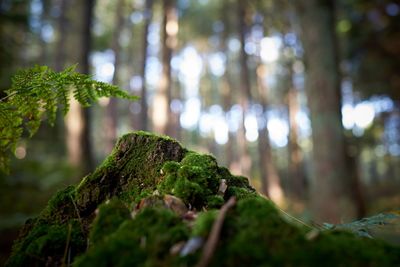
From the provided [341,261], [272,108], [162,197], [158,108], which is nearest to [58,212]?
[162,197]

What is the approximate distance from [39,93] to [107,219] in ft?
3.42

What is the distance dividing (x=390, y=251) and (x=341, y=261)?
32cm

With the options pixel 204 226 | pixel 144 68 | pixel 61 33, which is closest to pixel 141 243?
pixel 204 226

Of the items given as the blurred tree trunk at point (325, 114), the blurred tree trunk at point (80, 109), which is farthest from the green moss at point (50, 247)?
the blurred tree trunk at point (80, 109)

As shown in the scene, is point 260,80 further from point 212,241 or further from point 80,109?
point 212,241

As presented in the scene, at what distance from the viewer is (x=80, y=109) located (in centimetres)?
778

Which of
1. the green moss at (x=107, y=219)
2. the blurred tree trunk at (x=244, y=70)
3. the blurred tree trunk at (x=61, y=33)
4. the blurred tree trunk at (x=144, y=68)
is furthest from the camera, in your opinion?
the blurred tree trunk at (x=61, y=33)

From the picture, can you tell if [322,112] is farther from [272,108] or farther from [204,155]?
[272,108]

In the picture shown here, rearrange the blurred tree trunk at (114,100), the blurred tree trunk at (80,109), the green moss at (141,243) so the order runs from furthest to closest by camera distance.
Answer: the blurred tree trunk at (114,100), the blurred tree trunk at (80,109), the green moss at (141,243)

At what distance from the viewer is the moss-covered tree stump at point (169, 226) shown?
120cm

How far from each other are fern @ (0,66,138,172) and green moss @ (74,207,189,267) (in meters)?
0.98

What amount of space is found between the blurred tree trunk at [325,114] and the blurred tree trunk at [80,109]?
16.3 feet

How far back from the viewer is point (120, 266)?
4.07 feet

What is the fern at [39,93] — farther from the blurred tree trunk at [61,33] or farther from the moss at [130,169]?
the blurred tree trunk at [61,33]
